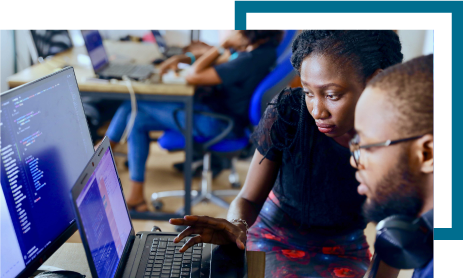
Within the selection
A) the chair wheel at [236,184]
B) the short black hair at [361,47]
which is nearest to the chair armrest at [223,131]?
Answer: the chair wheel at [236,184]

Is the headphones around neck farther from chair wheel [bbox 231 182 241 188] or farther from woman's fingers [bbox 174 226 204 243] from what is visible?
chair wheel [bbox 231 182 241 188]

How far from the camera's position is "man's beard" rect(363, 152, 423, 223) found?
1.85 ft

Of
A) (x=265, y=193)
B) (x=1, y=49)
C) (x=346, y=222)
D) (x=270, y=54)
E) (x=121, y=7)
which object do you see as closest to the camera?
(x=121, y=7)

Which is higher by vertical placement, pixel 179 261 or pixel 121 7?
pixel 121 7

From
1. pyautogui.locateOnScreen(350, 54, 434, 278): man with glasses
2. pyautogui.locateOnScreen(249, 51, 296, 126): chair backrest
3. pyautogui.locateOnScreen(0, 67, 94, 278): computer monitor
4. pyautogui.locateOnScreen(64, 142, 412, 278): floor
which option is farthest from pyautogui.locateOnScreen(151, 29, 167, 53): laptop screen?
pyautogui.locateOnScreen(350, 54, 434, 278): man with glasses

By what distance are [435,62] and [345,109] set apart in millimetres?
143

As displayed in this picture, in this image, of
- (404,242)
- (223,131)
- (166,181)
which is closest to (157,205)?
(166,181)

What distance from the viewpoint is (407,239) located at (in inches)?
24.0

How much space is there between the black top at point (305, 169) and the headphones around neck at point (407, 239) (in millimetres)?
208

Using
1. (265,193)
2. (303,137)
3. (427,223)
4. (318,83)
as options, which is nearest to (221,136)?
(265,193)

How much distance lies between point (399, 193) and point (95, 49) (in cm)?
192

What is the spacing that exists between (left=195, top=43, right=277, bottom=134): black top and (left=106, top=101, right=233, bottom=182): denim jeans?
60 millimetres

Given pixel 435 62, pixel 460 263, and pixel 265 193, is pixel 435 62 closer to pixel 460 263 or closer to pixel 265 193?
pixel 460 263

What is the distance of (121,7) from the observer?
70cm
